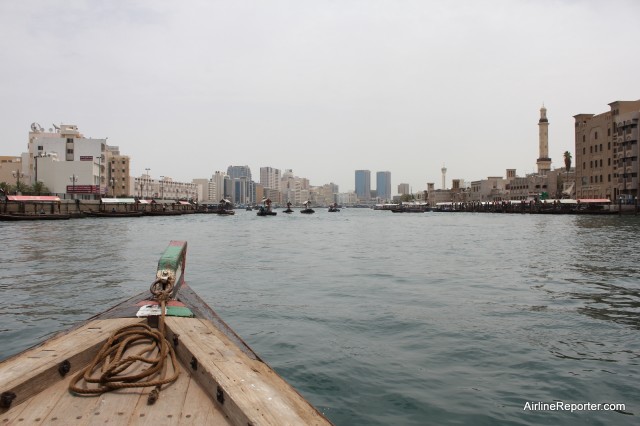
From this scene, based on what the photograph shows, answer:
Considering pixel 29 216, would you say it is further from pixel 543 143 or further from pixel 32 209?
pixel 543 143

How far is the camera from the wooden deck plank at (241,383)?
12.3ft

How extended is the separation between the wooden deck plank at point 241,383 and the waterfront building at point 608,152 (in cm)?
10001

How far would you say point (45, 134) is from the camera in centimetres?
11900

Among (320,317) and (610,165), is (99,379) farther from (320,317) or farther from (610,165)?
(610,165)

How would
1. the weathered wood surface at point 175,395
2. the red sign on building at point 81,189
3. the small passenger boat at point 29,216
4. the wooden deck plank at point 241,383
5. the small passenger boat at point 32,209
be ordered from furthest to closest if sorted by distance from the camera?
1. the red sign on building at point 81,189
2. the small passenger boat at point 32,209
3. the small passenger boat at point 29,216
4. the weathered wood surface at point 175,395
5. the wooden deck plank at point 241,383

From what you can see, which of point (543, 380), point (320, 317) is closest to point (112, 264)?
point (320, 317)

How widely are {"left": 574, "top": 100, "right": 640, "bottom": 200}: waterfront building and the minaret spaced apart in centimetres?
7132

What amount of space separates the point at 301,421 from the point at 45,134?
136547 millimetres

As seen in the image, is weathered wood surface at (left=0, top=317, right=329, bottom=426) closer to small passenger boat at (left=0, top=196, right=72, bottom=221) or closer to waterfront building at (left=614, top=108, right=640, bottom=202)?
small passenger boat at (left=0, top=196, right=72, bottom=221)

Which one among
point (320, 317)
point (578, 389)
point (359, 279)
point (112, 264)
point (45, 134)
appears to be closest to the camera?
point (578, 389)

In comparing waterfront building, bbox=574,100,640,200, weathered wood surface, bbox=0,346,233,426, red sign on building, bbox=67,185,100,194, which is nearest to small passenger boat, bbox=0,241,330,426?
weathered wood surface, bbox=0,346,233,426

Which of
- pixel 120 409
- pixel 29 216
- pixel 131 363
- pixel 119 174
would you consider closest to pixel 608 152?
pixel 29 216

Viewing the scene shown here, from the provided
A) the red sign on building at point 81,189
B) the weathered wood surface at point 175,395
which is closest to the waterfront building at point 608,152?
the weathered wood surface at point 175,395

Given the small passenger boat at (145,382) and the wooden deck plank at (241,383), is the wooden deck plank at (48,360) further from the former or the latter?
the wooden deck plank at (241,383)
